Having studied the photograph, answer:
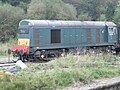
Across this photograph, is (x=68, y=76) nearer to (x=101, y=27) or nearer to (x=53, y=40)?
(x=53, y=40)

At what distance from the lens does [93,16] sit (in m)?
56.1

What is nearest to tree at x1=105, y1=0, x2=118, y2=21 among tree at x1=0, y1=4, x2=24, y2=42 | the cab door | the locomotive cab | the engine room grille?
tree at x1=0, y1=4, x2=24, y2=42

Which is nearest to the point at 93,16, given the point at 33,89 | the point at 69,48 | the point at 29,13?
the point at 29,13

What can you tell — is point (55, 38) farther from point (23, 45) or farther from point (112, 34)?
point (112, 34)

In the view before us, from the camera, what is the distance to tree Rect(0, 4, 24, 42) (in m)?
36.9

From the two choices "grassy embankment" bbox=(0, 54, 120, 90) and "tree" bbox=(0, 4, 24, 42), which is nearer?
"grassy embankment" bbox=(0, 54, 120, 90)

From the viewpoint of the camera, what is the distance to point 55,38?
23.2m

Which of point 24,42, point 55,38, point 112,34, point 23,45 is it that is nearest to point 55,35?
point 55,38

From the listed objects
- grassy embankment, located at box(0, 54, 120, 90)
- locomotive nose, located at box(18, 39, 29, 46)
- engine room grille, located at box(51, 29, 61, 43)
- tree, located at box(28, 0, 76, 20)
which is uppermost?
tree, located at box(28, 0, 76, 20)

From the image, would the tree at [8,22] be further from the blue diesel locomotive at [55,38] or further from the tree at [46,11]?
the blue diesel locomotive at [55,38]

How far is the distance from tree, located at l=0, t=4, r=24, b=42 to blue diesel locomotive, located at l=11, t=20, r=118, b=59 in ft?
43.1

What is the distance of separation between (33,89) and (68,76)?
1736 millimetres

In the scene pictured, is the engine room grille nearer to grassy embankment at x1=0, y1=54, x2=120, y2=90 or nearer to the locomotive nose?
the locomotive nose

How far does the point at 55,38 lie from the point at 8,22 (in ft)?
51.6
